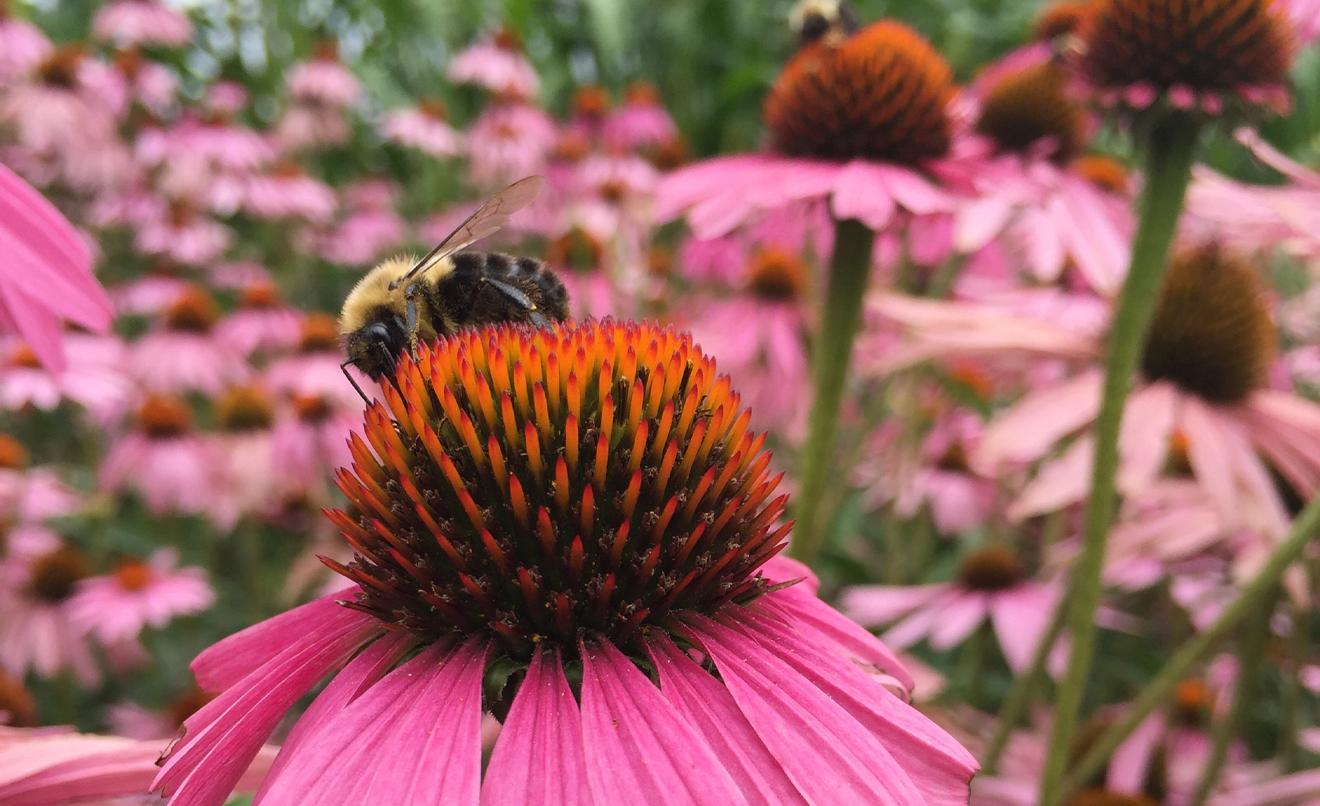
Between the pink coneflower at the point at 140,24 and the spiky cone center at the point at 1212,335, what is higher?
the pink coneflower at the point at 140,24

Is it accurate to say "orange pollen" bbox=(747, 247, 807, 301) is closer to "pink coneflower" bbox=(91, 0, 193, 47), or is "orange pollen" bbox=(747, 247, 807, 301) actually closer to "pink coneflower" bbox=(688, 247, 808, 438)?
"pink coneflower" bbox=(688, 247, 808, 438)

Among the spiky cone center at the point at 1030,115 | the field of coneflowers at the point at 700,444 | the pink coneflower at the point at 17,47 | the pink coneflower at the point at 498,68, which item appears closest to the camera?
the field of coneflowers at the point at 700,444

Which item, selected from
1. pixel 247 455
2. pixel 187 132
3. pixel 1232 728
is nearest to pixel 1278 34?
pixel 1232 728

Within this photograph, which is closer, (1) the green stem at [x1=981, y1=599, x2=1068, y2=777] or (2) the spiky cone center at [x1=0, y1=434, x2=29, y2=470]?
(1) the green stem at [x1=981, y1=599, x2=1068, y2=777]

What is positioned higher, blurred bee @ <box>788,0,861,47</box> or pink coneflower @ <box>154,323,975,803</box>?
blurred bee @ <box>788,0,861,47</box>

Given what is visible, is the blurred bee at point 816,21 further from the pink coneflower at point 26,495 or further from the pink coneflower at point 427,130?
the pink coneflower at point 427,130

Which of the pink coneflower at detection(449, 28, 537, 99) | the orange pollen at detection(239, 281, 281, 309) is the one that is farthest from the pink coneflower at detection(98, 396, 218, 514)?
the pink coneflower at detection(449, 28, 537, 99)

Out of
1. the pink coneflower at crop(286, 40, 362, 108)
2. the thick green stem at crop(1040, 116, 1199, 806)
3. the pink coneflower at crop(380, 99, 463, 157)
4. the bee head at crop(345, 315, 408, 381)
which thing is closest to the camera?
the bee head at crop(345, 315, 408, 381)

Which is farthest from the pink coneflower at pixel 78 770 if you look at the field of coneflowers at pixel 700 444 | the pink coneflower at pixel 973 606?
the pink coneflower at pixel 973 606
